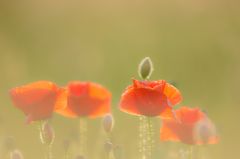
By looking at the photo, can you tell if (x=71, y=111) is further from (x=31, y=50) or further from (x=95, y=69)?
(x=31, y=50)

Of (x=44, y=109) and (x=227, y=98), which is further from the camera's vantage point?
(x=227, y=98)

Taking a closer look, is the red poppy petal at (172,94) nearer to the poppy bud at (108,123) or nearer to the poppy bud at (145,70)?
the poppy bud at (145,70)

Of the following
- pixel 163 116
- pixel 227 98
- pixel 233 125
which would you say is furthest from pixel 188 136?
pixel 227 98

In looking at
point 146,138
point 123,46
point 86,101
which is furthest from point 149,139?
point 123,46

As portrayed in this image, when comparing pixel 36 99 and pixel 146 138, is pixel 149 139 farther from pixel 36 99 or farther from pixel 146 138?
pixel 36 99

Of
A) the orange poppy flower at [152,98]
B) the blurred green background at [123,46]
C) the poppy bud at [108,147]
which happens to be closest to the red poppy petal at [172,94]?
the orange poppy flower at [152,98]

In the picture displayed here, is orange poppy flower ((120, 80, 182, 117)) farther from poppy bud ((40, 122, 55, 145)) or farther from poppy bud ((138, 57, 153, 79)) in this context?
poppy bud ((40, 122, 55, 145))
